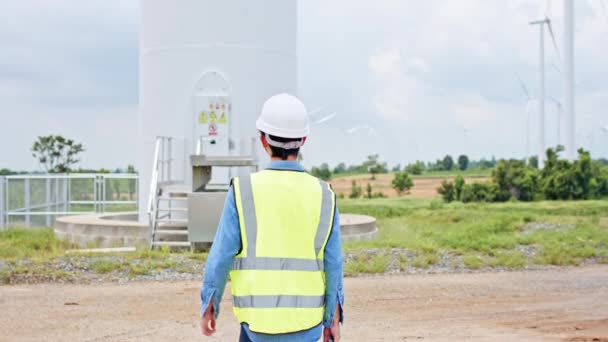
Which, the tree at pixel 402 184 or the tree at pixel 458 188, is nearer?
the tree at pixel 458 188

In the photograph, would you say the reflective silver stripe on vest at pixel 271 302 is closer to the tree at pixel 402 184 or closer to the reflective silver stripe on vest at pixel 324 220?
the reflective silver stripe on vest at pixel 324 220

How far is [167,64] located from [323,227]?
1466 centimetres

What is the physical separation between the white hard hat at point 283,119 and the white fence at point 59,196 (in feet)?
74.0

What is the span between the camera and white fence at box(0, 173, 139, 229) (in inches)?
1016

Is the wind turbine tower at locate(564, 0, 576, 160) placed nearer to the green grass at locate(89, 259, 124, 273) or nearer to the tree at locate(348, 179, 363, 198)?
the tree at locate(348, 179, 363, 198)

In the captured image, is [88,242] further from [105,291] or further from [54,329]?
[54,329]

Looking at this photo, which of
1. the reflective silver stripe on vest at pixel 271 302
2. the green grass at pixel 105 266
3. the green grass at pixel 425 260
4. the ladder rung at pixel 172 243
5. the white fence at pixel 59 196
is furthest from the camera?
the white fence at pixel 59 196

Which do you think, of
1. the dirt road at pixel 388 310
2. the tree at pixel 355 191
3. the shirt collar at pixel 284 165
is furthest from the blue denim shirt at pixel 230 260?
the tree at pixel 355 191

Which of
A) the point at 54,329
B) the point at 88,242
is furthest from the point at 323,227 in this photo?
the point at 88,242

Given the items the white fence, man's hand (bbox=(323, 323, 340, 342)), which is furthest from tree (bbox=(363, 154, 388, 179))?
man's hand (bbox=(323, 323, 340, 342))

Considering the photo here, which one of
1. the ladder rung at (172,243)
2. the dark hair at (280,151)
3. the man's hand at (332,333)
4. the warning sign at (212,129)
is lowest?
the ladder rung at (172,243)

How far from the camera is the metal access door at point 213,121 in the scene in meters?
17.9

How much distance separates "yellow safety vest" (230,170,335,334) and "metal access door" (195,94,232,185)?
1392cm

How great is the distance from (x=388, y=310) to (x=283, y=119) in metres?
5.92
